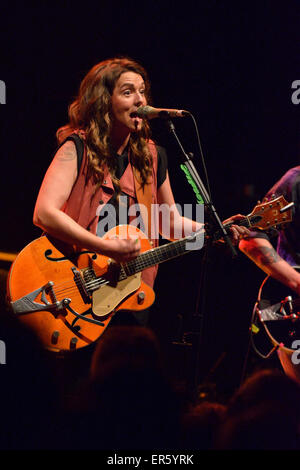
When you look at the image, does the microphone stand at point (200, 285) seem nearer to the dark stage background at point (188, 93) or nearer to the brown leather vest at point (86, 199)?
the brown leather vest at point (86, 199)

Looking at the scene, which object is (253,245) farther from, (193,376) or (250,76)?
(250,76)

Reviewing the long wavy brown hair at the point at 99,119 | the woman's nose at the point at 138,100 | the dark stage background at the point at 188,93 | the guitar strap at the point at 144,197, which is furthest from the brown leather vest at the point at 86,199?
the dark stage background at the point at 188,93

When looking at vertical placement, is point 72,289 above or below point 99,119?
below

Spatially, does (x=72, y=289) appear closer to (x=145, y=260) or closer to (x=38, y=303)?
(x=38, y=303)

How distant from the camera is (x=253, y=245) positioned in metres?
3.03

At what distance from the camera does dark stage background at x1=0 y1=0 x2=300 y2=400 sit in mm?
3502

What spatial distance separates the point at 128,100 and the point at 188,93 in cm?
142

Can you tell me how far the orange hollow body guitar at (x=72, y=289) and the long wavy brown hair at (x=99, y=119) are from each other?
1.14 feet

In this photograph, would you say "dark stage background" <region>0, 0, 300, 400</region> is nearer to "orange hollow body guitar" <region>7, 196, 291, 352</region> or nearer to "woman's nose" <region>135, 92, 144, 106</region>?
"orange hollow body guitar" <region>7, 196, 291, 352</region>

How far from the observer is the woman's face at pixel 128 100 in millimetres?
2447

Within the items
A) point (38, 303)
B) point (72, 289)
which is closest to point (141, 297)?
point (72, 289)

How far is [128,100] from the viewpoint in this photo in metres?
2.45

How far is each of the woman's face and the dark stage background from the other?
1036 millimetres

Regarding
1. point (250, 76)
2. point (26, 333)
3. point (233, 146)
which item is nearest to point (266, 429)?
point (26, 333)
